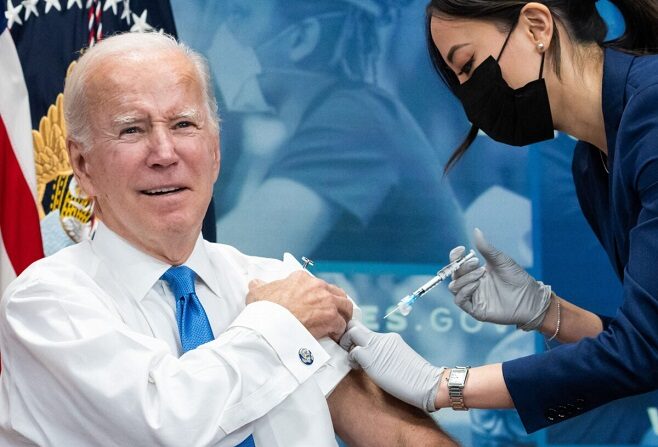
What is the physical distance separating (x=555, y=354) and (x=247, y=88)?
5.58ft

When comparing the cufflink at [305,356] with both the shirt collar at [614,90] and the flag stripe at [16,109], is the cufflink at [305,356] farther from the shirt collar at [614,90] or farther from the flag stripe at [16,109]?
the flag stripe at [16,109]

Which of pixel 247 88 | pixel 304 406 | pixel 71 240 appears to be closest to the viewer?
pixel 304 406

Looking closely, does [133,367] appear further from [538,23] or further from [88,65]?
[538,23]

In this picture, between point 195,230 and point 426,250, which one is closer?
point 195,230

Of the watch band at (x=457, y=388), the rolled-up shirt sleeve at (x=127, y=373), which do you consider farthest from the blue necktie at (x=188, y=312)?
the watch band at (x=457, y=388)

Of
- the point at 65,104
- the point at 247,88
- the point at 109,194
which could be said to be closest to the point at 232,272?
the point at 109,194

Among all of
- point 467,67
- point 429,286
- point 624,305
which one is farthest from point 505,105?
point 624,305

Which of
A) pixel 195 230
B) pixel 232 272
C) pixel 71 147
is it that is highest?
pixel 71 147

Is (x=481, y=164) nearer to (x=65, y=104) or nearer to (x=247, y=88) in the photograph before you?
(x=247, y=88)

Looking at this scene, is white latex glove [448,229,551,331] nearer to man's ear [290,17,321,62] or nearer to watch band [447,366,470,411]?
watch band [447,366,470,411]

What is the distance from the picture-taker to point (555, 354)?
2.13 metres

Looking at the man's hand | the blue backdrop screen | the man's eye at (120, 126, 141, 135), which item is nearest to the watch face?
the man's hand

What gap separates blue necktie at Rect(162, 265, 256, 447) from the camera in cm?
201

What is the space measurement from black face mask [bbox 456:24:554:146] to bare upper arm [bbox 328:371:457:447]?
741 millimetres
